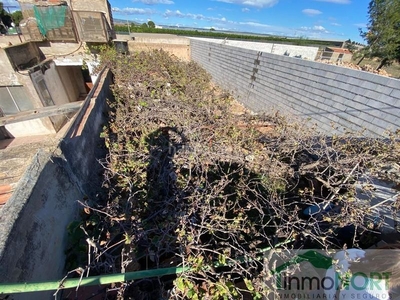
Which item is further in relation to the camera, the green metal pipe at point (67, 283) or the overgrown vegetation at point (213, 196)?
the overgrown vegetation at point (213, 196)

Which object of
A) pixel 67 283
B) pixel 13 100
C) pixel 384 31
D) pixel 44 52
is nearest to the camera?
pixel 67 283

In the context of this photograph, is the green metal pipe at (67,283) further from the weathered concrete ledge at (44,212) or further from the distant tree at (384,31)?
the distant tree at (384,31)

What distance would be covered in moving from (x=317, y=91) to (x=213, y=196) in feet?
14.2

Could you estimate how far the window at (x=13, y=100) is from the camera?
942 cm

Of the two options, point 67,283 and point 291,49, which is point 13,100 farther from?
point 291,49

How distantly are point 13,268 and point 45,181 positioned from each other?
2.53 feet

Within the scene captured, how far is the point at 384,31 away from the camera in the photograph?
17.7m

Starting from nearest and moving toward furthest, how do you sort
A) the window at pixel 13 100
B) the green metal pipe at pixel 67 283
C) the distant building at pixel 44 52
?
the green metal pipe at pixel 67 283
the distant building at pixel 44 52
the window at pixel 13 100

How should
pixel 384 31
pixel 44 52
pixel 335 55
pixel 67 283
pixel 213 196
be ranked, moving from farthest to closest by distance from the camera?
pixel 335 55, pixel 384 31, pixel 44 52, pixel 213 196, pixel 67 283

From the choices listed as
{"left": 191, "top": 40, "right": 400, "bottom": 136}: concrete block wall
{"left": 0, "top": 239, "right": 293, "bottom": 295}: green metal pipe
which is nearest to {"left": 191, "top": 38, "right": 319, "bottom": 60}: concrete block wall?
{"left": 191, "top": 40, "right": 400, "bottom": 136}: concrete block wall

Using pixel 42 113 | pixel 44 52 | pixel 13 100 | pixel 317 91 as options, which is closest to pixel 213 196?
pixel 317 91

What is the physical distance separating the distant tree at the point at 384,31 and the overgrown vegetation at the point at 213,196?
21659 mm

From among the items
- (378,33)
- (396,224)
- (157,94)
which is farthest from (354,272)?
(378,33)

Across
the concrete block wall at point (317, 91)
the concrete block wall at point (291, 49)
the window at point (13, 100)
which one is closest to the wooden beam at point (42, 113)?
the window at point (13, 100)
